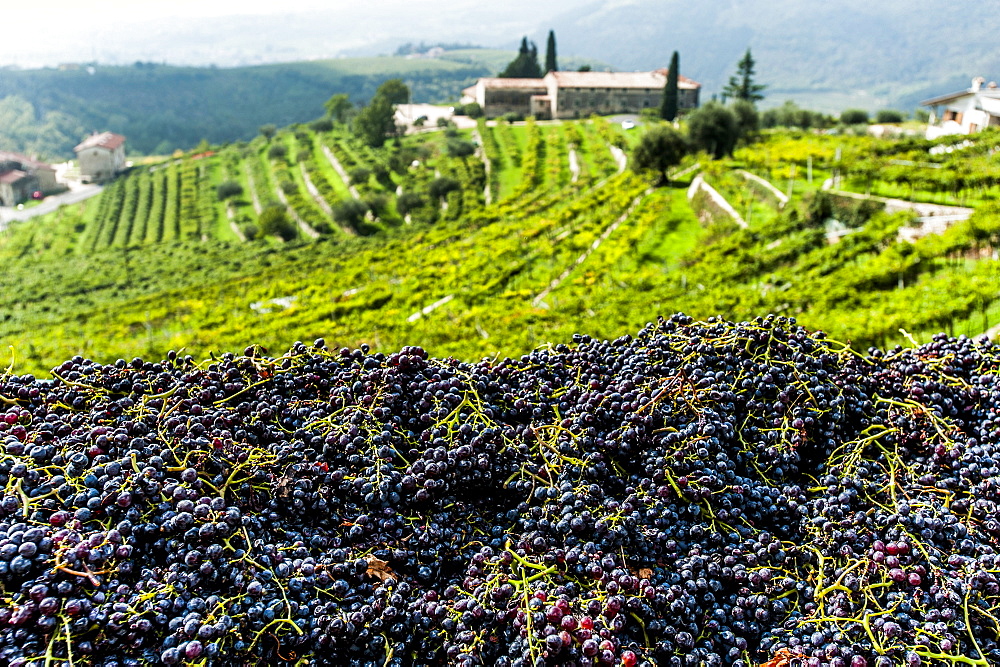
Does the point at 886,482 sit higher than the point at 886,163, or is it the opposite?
the point at 886,163

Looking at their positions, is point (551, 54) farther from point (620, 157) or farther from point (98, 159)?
point (98, 159)

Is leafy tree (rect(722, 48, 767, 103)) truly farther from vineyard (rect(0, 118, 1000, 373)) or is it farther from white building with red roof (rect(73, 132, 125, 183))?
white building with red roof (rect(73, 132, 125, 183))

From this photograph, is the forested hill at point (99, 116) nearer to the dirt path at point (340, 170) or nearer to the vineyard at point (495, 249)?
the dirt path at point (340, 170)

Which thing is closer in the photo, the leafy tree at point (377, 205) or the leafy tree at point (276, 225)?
the leafy tree at point (377, 205)

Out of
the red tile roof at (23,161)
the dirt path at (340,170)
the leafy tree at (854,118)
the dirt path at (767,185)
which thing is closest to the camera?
the dirt path at (767,185)

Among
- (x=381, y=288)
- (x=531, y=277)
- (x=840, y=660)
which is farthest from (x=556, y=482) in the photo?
(x=381, y=288)

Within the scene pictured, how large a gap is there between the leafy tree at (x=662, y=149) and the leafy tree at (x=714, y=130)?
3472mm

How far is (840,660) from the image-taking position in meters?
1.96

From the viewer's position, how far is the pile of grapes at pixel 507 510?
189 centimetres

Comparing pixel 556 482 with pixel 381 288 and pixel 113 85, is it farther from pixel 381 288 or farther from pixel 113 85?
pixel 113 85

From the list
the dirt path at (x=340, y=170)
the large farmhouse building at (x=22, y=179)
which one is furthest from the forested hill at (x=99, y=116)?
the dirt path at (x=340, y=170)

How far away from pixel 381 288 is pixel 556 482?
31.6 meters

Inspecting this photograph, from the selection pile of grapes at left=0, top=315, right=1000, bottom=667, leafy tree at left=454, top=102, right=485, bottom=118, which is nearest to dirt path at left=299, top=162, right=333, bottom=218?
leafy tree at left=454, top=102, right=485, bottom=118

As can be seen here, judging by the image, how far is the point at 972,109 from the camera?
46438 millimetres
